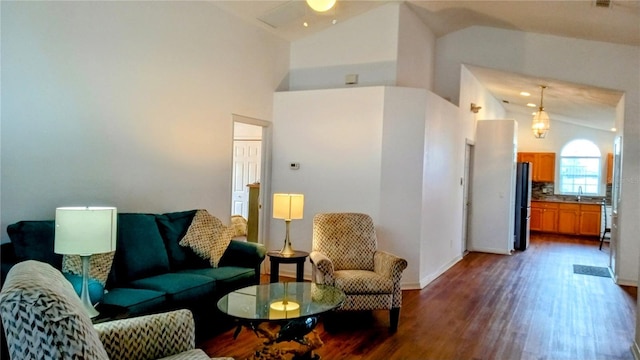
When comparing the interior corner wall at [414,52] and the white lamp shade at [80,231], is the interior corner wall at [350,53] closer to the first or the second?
the interior corner wall at [414,52]

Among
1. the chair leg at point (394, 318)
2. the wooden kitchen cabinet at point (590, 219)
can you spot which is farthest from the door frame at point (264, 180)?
→ the wooden kitchen cabinet at point (590, 219)

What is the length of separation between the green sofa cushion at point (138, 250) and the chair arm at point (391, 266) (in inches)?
77.0

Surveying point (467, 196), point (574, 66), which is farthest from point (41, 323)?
point (467, 196)

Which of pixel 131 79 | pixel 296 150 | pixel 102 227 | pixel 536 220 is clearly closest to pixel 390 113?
pixel 296 150

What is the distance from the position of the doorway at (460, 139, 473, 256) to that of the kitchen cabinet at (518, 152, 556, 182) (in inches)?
155

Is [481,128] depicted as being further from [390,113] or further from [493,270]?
[390,113]

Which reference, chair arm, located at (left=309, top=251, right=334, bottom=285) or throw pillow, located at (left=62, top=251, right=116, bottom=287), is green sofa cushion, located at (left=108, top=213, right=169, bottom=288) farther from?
chair arm, located at (left=309, top=251, right=334, bottom=285)

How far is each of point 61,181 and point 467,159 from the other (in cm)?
646

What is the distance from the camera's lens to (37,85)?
3.26 metres

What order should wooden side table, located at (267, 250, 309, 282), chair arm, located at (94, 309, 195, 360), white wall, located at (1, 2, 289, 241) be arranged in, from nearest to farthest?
chair arm, located at (94, 309, 195, 360)
white wall, located at (1, 2, 289, 241)
wooden side table, located at (267, 250, 309, 282)

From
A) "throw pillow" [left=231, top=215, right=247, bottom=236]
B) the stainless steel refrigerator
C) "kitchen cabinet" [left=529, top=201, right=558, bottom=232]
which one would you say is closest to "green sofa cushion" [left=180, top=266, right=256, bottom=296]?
"throw pillow" [left=231, top=215, right=247, bottom=236]

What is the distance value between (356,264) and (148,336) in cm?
266

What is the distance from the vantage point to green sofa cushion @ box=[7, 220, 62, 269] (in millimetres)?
2932

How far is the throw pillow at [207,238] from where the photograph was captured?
158 inches
